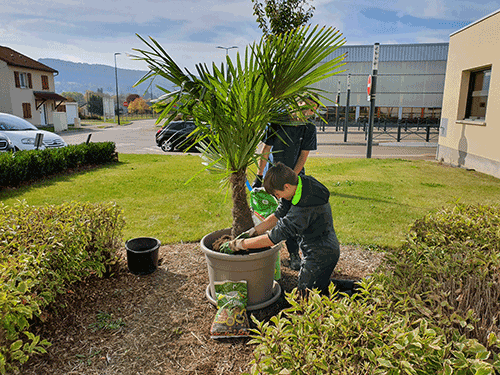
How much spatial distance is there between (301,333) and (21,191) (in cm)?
786

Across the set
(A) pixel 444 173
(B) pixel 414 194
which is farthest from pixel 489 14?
(B) pixel 414 194

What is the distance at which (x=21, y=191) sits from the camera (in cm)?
768

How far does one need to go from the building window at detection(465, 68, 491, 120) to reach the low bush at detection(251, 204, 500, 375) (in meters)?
9.42

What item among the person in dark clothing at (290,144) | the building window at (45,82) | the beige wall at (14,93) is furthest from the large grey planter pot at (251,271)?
the building window at (45,82)

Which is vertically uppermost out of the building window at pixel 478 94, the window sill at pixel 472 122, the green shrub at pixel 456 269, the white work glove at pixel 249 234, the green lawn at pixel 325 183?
the building window at pixel 478 94

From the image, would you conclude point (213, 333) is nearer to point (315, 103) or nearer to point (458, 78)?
point (315, 103)

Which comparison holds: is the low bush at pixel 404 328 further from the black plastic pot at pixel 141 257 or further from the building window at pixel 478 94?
the building window at pixel 478 94

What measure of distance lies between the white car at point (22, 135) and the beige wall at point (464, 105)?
39.5 ft

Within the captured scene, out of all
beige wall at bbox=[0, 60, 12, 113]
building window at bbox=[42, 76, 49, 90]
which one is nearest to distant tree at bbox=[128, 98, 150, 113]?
building window at bbox=[42, 76, 49, 90]

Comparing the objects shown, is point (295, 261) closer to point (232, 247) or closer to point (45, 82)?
point (232, 247)

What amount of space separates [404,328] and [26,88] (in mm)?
41260

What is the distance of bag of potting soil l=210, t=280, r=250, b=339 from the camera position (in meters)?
2.80

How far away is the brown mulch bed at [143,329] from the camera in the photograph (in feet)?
8.25

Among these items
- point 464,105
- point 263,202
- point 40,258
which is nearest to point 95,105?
point 464,105
